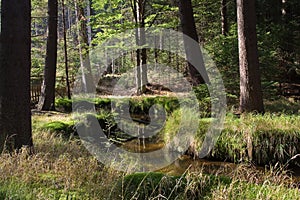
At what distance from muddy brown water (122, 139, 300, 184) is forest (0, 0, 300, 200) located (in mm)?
32

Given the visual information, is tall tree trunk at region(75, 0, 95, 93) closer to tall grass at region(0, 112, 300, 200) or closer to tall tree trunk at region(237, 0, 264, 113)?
tall tree trunk at region(237, 0, 264, 113)

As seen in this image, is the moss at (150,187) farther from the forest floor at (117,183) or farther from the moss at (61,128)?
the moss at (61,128)

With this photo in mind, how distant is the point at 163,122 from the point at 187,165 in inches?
102

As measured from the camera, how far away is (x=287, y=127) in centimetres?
654

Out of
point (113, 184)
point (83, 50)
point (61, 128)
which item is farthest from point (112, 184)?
point (83, 50)

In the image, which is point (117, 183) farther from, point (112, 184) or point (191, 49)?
point (191, 49)

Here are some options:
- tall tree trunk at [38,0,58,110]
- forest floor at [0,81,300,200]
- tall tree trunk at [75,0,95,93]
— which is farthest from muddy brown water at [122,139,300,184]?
tall tree trunk at [75,0,95,93]

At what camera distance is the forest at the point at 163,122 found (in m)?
3.32

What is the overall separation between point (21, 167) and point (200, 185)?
202 centimetres

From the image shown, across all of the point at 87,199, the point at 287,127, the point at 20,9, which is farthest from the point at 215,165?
the point at 20,9

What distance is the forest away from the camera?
3.32 m

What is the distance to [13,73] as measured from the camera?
469 cm

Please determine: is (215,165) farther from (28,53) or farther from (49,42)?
(49,42)

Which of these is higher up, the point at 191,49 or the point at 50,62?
the point at 191,49
